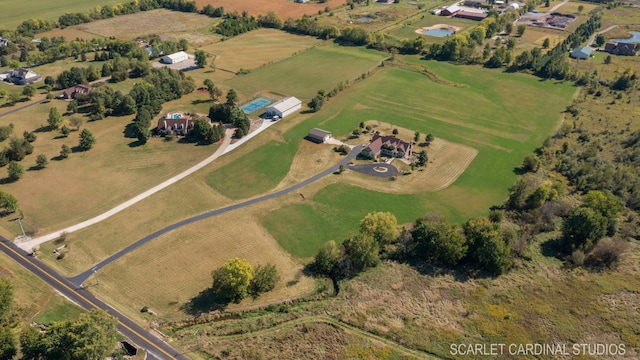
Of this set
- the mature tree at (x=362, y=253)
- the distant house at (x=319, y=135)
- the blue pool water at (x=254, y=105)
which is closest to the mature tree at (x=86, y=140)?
the blue pool water at (x=254, y=105)

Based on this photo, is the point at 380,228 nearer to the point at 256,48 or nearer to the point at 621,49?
the point at 256,48

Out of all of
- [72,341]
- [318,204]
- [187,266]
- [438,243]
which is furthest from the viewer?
[318,204]

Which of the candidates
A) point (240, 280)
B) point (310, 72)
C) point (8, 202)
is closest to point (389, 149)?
point (240, 280)

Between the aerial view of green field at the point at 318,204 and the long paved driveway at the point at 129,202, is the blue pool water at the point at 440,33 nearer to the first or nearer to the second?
the aerial view of green field at the point at 318,204

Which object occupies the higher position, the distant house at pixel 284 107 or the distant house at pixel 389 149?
the distant house at pixel 284 107

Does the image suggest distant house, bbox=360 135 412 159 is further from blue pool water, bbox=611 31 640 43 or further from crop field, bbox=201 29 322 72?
blue pool water, bbox=611 31 640 43

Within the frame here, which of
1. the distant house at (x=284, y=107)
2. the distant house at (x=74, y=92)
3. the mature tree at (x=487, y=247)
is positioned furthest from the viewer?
the distant house at (x=74, y=92)

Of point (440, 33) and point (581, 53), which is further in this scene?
point (440, 33)

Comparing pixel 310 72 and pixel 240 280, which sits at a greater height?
pixel 310 72
